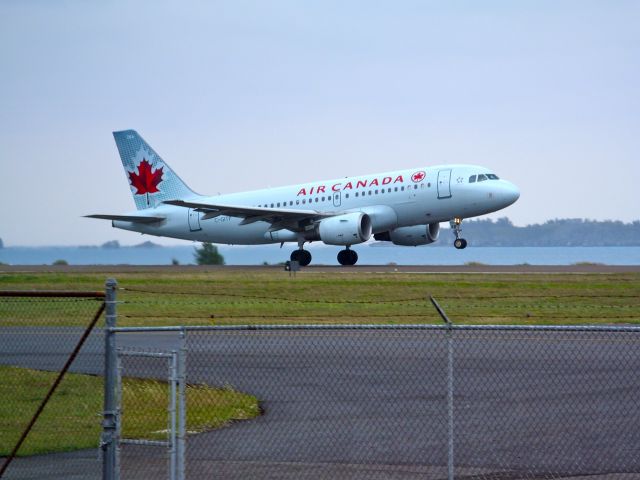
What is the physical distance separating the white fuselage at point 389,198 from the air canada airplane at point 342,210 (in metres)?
0.04

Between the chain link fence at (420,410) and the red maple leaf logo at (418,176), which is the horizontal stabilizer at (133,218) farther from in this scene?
the chain link fence at (420,410)

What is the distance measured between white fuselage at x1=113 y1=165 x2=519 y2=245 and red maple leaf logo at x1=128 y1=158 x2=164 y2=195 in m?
4.35

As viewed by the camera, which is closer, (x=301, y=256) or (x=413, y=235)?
(x=301, y=256)

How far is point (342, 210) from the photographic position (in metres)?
46.6

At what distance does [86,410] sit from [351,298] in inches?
677

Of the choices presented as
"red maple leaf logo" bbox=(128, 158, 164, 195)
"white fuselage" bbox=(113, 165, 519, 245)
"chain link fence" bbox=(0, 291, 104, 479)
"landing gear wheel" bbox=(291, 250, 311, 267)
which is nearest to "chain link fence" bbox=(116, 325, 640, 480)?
"chain link fence" bbox=(0, 291, 104, 479)

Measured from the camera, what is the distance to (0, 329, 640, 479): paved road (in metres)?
10.9

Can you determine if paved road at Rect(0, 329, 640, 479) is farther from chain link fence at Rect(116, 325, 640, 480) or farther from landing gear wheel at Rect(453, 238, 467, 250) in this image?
landing gear wheel at Rect(453, 238, 467, 250)

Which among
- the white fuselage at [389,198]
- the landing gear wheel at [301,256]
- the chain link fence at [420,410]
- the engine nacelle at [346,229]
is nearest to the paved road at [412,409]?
the chain link fence at [420,410]

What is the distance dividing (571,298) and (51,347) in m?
Answer: 15.7

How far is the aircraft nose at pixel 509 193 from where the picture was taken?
43969 millimetres

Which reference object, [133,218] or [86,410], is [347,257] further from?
[86,410]

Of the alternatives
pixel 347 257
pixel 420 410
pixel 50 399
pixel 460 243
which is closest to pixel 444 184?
pixel 460 243

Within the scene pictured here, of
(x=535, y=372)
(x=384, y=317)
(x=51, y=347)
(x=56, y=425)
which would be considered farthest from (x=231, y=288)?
(x=56, y=425)
